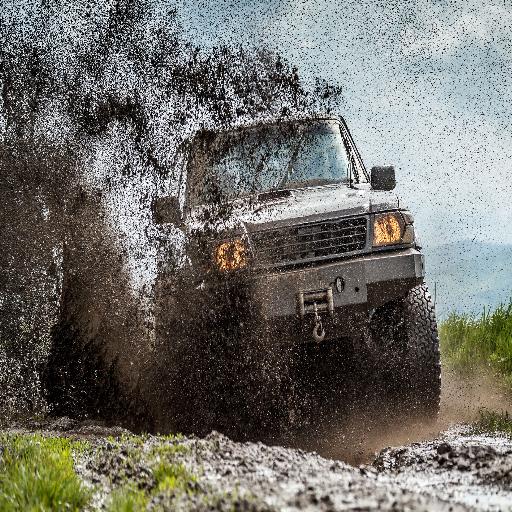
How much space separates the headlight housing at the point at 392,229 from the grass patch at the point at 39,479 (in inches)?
92.2

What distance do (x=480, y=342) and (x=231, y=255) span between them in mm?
Answer: 5666

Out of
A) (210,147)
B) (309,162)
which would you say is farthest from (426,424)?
(210,147)

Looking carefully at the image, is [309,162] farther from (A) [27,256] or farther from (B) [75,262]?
(A) [27,256]

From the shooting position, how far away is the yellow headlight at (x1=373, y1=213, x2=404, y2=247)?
18.4 ft

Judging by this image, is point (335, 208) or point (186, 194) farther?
point (186, 194)

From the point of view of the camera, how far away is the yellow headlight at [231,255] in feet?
17.9

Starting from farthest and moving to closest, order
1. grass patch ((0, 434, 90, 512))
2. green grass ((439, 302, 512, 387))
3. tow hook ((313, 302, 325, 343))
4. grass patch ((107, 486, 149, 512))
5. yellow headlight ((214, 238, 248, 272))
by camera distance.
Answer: green grass ((439, 302, 512, 387)) < yellow headlight ((214, 238, 248, 272)) < tow hook ((313, 302, 325, 343)) < grass patch ((0, 434, 90, 512)) < grass patch ((107, 486, 149, 512))

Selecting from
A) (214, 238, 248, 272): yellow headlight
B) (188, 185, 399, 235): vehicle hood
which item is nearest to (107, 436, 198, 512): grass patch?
(214, 238, 248, 272): yellow headlight

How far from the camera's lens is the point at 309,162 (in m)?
6.41

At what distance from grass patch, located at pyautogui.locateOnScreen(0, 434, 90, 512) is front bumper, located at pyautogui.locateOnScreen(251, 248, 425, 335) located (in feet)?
4.79

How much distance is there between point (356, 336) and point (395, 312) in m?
0.37

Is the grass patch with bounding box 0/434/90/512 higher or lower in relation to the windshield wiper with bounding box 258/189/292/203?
lower

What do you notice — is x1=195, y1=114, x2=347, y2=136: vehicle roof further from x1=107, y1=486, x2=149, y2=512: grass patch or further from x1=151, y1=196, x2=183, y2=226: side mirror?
x1=107, y1=486, x2=149, y2=512: grass patch

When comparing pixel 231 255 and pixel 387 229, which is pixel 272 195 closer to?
pixel 231 255
